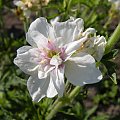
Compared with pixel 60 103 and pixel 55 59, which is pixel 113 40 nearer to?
pixel 55 59

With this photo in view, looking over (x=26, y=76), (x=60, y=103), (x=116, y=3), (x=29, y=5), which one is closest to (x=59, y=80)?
(x=60, y=103)

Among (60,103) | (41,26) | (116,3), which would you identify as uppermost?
(41,26)

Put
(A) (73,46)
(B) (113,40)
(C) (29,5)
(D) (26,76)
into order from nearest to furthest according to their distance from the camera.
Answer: (A) (73,46) < (B) (113,40) < (C) (29,5) < (D) (26,76)

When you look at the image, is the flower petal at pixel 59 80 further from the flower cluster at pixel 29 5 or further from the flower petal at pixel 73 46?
the flower cluster at pixel 29 5

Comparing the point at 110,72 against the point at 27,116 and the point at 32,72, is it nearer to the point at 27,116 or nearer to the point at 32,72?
the point at 32,72

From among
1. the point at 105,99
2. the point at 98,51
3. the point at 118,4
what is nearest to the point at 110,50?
the point at 98,51

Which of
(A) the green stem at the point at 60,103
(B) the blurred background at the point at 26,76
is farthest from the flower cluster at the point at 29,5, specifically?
(A) the green stem at the point at 60,103
